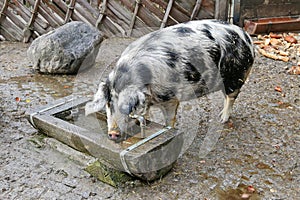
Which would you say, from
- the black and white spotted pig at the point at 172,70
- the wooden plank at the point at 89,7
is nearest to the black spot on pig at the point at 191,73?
the black and white spotted pig at the point at 172,70

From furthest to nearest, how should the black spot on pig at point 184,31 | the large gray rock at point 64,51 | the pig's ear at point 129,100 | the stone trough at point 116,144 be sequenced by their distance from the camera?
the large gray rock at point 64,51, the black spot on pig at point 184,31, the stone trough at point 116,144, the pig's ear at point 129,100

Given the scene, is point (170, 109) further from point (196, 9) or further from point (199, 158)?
point (196, 9)

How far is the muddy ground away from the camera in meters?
2.84

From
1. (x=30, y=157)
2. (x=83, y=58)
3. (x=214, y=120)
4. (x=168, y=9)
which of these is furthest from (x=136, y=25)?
(x=30, y=157)

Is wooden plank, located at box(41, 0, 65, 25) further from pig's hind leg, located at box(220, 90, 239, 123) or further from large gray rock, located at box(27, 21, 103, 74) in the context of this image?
pig's hind leg, located at box(220, 90, 239, 123)

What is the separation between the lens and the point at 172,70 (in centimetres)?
285

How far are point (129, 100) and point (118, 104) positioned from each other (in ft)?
0.27

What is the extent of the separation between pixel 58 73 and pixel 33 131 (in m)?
1.53

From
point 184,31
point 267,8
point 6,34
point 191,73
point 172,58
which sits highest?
point 184,31

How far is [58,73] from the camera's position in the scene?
4992mm

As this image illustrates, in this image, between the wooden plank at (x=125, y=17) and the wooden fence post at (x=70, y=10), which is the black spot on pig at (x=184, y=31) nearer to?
the wooden plank at (x=125, y=17)

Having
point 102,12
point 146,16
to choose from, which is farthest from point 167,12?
point 102,12

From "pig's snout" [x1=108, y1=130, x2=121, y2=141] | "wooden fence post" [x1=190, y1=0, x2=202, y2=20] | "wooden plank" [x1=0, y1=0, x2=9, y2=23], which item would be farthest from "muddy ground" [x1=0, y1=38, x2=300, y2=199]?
"wooden plank" [x1=0, y1=0, x2=9, y2=23]

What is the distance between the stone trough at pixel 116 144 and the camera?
2.68 meters
